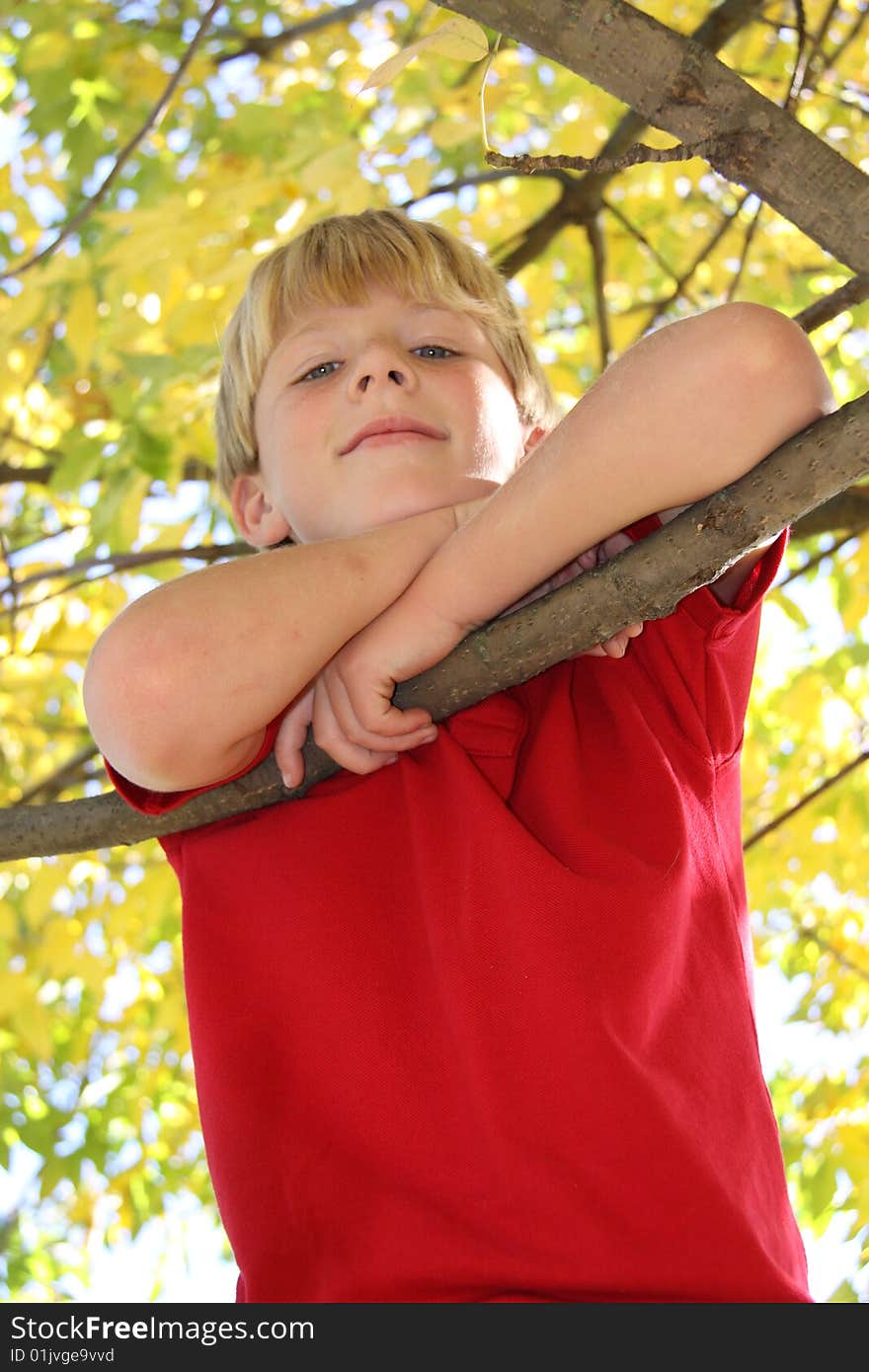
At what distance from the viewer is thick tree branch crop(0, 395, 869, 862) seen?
3.09 ft

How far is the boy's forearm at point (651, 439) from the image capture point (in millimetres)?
1030

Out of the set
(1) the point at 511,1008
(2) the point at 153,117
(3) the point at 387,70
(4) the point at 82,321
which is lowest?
(1) the point at 511,1008

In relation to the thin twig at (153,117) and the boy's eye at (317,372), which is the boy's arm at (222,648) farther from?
the thin twig at (153,117)

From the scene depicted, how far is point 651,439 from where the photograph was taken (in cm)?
105

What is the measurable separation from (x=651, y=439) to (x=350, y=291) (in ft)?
1.92

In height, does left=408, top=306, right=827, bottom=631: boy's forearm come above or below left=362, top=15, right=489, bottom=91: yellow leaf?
below

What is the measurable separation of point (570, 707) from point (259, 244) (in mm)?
1328

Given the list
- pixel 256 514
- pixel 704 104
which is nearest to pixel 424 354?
pixel 256 514

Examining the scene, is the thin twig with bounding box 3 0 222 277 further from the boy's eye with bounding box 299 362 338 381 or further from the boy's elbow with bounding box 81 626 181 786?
the boy's elbow with bounding box 81 626 181 786

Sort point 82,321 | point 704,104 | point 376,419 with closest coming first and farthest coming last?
point 704,104
point 376,419
point 82,321

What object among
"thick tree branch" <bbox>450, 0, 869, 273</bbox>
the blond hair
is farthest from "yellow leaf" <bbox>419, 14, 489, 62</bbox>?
the blond hair

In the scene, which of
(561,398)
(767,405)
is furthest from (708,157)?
(561,398)

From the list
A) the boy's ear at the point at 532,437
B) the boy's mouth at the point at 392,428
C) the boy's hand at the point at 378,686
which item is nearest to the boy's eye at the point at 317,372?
the boy's mouth at the point at 392,428

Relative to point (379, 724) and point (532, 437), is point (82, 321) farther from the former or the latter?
point (379, 724)
